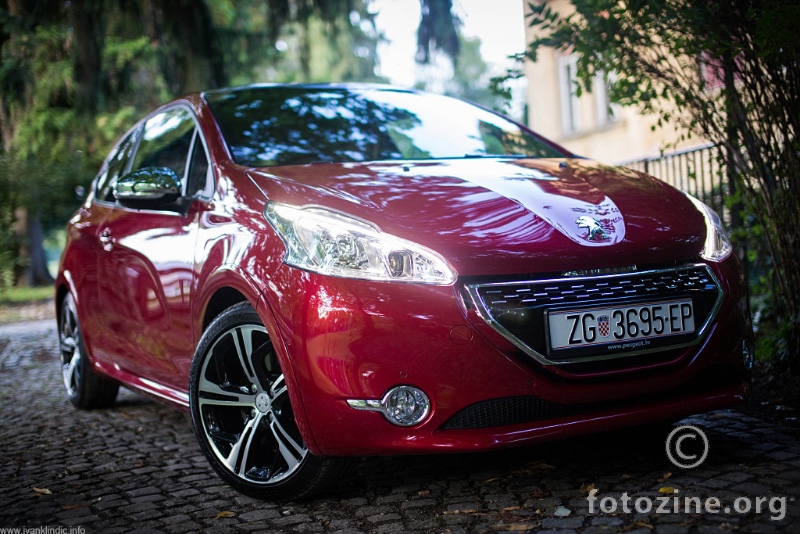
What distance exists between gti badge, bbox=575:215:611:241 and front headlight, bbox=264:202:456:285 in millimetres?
539

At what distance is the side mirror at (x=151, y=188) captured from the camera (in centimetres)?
394

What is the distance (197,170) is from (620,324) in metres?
2.00

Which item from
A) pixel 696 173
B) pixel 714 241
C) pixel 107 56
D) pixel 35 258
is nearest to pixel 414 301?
pixel 714 241

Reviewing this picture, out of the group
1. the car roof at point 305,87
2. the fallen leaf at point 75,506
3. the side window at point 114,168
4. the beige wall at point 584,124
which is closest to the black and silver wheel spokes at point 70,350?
the side window at point 114,168

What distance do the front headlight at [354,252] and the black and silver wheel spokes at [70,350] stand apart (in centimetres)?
275

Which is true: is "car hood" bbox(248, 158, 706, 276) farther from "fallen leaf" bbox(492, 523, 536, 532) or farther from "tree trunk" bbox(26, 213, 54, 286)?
"tree trunk" bbox(26, 213, 54, 286)

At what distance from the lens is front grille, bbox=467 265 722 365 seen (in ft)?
9.64

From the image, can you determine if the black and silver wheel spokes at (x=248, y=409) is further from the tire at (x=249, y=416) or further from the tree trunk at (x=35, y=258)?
the tree trunk at (x=35, y=258)

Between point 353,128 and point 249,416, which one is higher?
point 353,128

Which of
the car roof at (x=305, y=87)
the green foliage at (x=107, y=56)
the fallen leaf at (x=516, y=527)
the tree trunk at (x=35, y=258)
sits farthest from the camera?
the tree trunk at (x=35, y=258)

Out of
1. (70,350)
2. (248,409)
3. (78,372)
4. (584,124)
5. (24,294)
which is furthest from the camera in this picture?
(24,294)

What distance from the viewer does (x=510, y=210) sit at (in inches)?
129

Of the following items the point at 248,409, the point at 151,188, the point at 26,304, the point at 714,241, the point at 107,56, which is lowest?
the point at 26,304

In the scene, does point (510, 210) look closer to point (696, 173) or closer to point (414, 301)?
point (414, 301)
